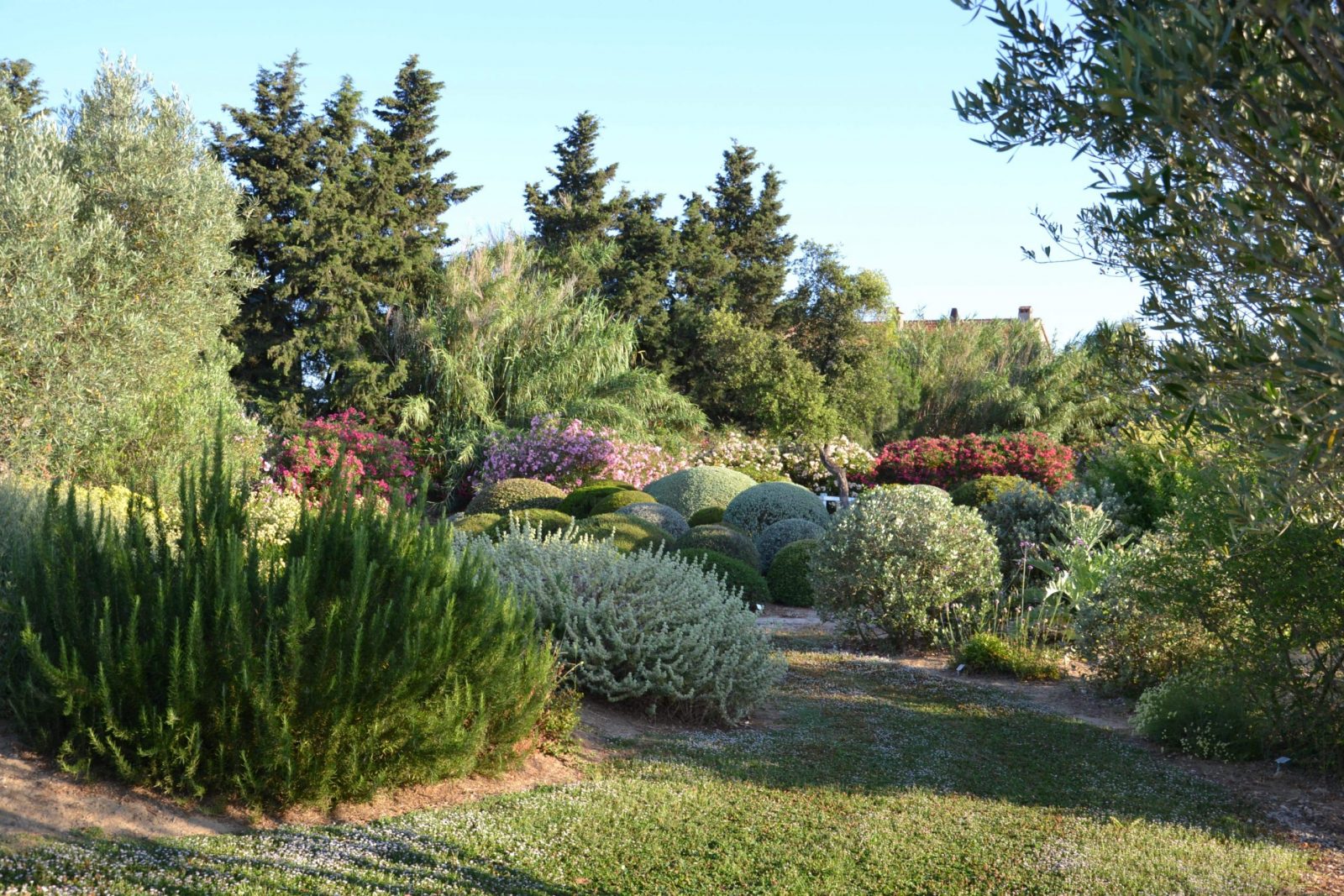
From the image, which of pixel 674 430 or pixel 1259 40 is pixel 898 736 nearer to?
pixel 1259 40

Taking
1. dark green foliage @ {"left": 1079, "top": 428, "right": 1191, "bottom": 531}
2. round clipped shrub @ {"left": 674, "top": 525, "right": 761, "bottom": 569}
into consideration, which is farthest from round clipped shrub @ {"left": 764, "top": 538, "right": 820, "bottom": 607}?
dark green foliage @ {"left": 1079, "top": 428, "right": 1191, "bottom": 531}

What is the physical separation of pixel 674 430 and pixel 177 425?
45.5ft

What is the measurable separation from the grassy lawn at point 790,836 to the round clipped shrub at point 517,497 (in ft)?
32.7

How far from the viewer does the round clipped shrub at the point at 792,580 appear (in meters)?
12.5

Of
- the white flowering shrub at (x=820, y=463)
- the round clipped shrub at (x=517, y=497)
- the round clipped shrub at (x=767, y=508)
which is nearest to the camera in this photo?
the round clipped shrub at (x=767, y=508)

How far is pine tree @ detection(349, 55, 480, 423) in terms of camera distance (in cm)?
2241

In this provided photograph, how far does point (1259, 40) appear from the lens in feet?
8.32

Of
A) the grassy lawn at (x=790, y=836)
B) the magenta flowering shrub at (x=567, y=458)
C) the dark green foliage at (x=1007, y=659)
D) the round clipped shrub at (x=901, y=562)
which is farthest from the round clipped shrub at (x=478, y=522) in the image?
the grassy lawn at (x=790, y=836)

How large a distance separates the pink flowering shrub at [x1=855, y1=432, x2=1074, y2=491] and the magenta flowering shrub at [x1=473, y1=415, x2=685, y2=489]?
5.36 meters

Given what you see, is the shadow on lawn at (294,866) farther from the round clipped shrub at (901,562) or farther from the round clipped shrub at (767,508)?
the round clipped shrub at (767,508)

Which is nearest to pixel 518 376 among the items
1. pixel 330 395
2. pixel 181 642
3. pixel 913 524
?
pixel 330 395

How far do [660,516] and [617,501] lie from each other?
1.27m

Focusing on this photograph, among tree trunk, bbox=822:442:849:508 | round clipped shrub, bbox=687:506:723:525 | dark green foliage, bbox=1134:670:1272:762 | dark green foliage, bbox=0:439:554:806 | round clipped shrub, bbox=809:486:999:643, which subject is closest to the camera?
dark green foliage, bbox=0:439:554:806

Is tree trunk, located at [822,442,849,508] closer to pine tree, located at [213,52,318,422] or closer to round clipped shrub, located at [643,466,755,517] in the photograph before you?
round clipped shrub, located at [643,466,755,517]
